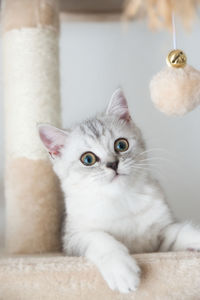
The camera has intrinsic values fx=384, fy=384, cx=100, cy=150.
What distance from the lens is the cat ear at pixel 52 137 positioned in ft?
4.42

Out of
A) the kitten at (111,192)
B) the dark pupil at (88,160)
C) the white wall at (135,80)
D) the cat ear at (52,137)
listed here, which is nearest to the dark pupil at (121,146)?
the kitten at (111,192)

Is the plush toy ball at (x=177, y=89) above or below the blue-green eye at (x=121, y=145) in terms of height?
above

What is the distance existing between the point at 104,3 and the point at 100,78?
41 cm

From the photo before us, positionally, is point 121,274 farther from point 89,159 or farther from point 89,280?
point 89,159

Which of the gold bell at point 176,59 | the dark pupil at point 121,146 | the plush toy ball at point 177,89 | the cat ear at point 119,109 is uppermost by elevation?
the gold bell at point 176,59

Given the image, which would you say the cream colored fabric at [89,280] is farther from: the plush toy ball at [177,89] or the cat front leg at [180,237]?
the plush toy ball at [177,89]

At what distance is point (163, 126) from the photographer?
2094mm

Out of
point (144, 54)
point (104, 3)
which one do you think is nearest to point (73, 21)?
point (104, 3)

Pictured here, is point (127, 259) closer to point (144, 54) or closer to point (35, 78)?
point (35, 78)

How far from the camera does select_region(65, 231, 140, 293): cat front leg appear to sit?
37.4 inches

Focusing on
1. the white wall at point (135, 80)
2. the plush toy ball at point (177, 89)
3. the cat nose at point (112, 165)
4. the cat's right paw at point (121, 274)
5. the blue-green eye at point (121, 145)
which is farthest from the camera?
the white wall at point (135, 80)

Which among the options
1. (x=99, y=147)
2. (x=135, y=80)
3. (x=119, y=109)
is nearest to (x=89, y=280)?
(x=99, y=147)

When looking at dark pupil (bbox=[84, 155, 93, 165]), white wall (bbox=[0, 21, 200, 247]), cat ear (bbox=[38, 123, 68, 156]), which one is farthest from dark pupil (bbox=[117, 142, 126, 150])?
white wall (bbox=[0, 21, 200, 247])

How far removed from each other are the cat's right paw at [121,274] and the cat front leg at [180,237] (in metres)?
0.25
